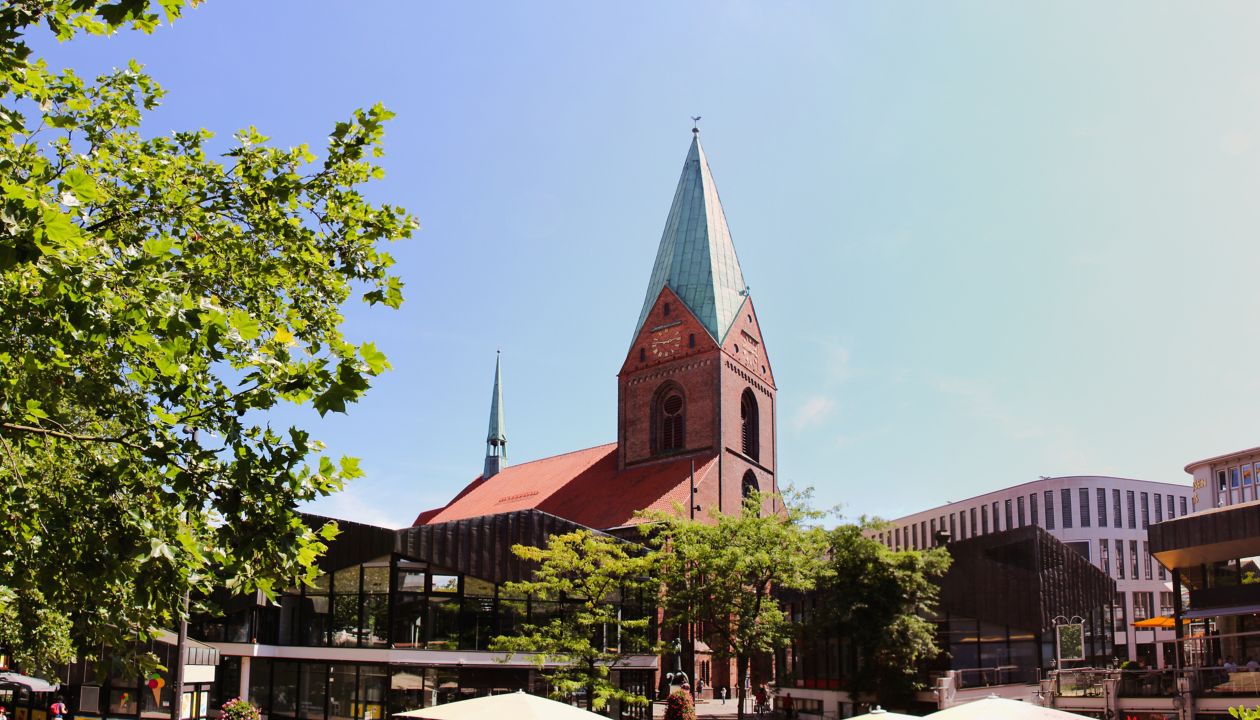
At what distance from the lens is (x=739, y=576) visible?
1364 inches

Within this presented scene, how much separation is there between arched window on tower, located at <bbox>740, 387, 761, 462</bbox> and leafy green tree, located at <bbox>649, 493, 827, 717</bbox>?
23122 millimetres

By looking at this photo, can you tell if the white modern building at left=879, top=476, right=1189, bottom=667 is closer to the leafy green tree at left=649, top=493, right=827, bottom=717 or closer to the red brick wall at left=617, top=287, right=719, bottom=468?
the red brick wall at left=617, top=287, right=719, bottom=468

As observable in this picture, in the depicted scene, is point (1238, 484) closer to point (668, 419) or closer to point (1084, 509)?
point (668, 419)

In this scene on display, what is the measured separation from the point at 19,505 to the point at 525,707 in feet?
25.6

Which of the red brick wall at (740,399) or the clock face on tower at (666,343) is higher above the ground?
the clock face on tower at (666,343)

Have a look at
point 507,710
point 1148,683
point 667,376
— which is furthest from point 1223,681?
point 667,376

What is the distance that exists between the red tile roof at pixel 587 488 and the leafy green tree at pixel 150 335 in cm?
3448

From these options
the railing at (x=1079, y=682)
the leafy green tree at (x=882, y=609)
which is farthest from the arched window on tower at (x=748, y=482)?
the railing at (x=1079, y=682)

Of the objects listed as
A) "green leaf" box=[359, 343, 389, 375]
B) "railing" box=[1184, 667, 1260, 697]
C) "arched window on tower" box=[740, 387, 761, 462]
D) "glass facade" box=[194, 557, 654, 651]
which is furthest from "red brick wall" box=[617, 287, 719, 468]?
"green leaf" box=[359, 343, 389, 375]

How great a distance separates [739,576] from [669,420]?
1002 inches

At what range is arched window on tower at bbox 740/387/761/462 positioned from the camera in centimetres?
5947

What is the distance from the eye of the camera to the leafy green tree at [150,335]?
796cm

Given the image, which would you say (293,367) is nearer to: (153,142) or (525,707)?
(153,142)

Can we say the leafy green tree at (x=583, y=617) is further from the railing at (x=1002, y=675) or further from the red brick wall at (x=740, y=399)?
the red brick wall at (x=740, y=399)
